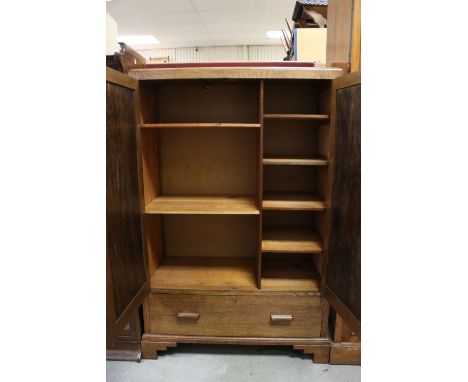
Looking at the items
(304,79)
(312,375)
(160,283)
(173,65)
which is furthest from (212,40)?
(312,375)

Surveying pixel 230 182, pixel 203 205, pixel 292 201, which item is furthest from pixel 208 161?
pixel 292 201

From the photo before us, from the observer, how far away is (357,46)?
143cm

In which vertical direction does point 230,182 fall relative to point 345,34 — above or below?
below

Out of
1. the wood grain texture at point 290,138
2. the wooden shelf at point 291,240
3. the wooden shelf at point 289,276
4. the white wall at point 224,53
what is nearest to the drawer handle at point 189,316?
the wooden shelf at point 289,276

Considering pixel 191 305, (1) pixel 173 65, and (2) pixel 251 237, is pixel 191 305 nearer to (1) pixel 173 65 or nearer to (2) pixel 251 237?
(2) pixel 251 237

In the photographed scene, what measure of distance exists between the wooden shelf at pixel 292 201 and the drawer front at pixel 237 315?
54 centimetres

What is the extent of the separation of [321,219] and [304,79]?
85cm

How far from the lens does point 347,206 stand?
1.37 metres

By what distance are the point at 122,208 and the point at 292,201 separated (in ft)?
3.20

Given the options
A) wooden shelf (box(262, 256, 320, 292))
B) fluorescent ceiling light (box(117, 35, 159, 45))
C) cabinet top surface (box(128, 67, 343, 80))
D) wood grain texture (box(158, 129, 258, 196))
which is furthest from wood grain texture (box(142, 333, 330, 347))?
fluorescent ceiling light (box(117, 35, 159, 45))

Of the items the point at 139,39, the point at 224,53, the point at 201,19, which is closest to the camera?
the point at 201,19

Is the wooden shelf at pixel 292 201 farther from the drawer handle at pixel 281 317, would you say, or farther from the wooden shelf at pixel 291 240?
the drawer handle at pixel 281 317

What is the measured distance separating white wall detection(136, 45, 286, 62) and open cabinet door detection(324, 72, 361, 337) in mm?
5504

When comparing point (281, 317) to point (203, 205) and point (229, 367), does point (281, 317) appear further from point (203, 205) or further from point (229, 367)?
point (203, 205)
